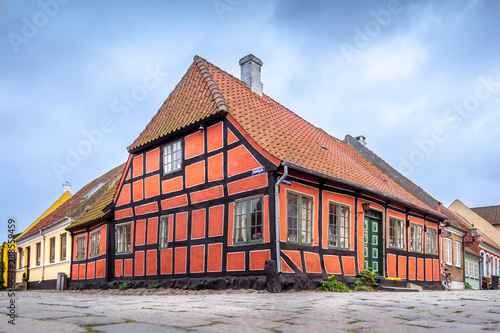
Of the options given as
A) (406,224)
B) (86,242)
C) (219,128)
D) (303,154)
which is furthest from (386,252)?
(86,242)

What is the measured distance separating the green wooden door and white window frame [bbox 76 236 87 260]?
11005mm

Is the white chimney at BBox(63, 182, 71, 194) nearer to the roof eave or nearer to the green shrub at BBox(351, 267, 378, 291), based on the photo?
the roof eave

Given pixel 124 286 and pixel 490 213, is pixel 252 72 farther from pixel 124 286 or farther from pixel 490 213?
pixel 490 213

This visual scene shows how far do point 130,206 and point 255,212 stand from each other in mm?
6026

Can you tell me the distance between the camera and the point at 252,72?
56.1 feet

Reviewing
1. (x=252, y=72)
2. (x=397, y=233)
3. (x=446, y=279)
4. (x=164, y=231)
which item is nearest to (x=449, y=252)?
(x=446, y=279)

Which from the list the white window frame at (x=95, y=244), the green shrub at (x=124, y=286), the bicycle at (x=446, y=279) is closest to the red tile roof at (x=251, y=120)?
the white window frame at (x=95, y=244)

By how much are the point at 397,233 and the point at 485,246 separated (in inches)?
683

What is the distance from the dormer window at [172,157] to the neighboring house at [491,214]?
4297 centimetres

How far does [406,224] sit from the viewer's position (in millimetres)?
16969

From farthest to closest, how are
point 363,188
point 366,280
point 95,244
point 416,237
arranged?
point 95,244 < point 416,237 < point 363,188 < point 366,280

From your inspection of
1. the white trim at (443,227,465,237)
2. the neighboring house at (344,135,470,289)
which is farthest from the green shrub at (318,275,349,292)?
the white trim at (443,227,465,237)

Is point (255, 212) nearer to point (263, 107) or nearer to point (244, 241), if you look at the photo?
point (244, 241)

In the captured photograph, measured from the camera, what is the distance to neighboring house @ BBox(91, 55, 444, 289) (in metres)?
11.9
